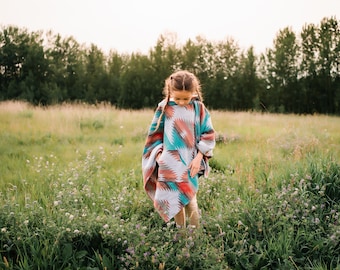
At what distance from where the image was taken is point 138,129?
29.6 feet

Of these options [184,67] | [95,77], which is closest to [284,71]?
[184,67]

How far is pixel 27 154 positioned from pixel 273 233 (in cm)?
494

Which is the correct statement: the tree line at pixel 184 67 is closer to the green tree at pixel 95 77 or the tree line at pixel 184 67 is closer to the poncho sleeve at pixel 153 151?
the green tree at pixel 95 77

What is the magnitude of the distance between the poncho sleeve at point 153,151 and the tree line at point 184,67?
15785 mm

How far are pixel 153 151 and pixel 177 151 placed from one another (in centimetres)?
28

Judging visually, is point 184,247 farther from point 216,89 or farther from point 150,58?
point 150,58

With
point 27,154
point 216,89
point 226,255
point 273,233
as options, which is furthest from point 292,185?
point 216,89

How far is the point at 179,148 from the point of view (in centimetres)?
352

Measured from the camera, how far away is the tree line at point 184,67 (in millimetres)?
19250

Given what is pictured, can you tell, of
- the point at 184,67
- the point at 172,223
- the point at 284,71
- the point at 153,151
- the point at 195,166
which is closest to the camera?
the point at 172,223

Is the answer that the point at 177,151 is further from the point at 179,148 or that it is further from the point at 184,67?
the point at 184,67

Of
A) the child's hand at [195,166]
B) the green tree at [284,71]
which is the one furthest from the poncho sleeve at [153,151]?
the green tree at [284,71]

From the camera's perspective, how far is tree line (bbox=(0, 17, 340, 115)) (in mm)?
19250

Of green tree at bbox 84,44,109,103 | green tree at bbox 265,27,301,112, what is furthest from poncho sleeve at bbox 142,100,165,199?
green tree at bbox 84,44,109,103
